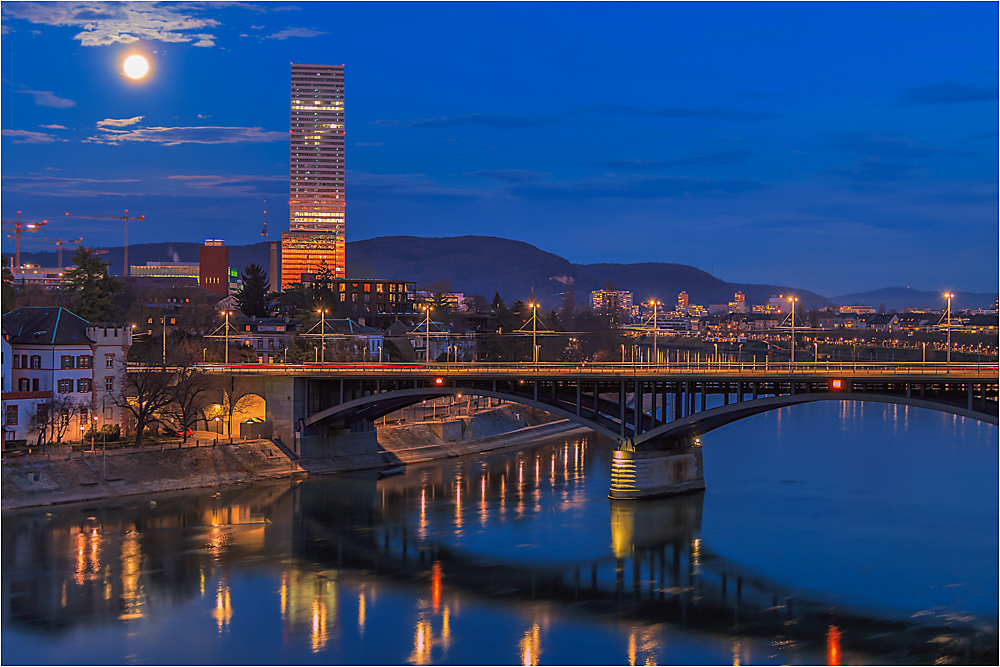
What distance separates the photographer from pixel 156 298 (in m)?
162

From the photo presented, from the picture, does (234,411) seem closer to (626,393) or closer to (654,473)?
(626,393)

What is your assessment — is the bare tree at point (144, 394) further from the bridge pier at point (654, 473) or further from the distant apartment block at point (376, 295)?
the distant apartment block at point (376, 295)

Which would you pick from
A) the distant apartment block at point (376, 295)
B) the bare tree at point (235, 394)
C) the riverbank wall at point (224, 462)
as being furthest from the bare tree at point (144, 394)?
the distant apartment block at point (376, 295)

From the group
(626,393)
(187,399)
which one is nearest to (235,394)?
(187,399)

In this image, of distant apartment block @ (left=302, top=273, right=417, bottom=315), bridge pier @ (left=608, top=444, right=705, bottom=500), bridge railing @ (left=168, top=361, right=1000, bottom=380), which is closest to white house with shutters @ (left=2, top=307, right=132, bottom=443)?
bridge railing @ (left=168, top=361, right=1000, bottom=380)

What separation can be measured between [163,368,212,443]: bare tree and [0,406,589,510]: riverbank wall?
11.7 ft

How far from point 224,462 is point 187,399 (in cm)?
879

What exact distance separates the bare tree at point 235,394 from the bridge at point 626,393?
15.0 inches

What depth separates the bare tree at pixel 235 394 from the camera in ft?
226

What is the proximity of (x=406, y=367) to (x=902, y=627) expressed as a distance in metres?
36.7

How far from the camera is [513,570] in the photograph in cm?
4203

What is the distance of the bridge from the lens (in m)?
49.0

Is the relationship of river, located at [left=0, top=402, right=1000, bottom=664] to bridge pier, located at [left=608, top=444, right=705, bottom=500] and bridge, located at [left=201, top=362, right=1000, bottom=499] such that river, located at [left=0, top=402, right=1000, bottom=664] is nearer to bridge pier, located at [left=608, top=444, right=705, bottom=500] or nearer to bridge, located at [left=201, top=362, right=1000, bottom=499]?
bridge pier, located at [left=608, top=444, right=705, bottom=500]

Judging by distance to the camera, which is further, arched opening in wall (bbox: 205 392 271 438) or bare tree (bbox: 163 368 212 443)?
arched opening in wall (bbox: 205 392 271 438)
